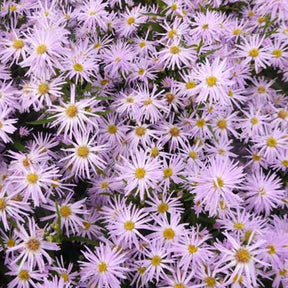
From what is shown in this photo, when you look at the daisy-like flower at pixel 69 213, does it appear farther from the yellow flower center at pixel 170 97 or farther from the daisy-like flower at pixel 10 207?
the yellow flower center at pixel 170 97

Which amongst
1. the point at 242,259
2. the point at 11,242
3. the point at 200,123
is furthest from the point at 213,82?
the point at 11,242

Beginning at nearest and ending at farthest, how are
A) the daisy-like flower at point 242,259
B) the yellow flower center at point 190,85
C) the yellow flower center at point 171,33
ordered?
the daisy-like flower at point 242,259, the yellow flower center at point 190,85, the yellow flower center at point 171,33

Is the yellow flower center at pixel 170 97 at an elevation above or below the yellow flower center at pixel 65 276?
above

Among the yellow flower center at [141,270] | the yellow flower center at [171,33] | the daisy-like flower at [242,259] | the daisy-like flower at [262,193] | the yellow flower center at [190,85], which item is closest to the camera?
the daisy-like flower at [242,259]

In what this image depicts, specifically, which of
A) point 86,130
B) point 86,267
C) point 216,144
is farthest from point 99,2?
point 86,267

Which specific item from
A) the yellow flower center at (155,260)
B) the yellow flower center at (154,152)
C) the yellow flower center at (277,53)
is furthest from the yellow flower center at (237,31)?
the yellow flower center at (155,260)

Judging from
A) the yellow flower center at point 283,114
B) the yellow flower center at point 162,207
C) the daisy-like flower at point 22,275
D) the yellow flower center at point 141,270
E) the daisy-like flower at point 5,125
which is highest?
the yellow flower center at point 283,114

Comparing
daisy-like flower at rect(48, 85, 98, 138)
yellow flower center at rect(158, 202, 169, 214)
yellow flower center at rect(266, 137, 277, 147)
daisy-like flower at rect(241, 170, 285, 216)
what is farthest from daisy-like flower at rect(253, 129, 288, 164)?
daisy-like flower at rect(48, 85, 98, 138)

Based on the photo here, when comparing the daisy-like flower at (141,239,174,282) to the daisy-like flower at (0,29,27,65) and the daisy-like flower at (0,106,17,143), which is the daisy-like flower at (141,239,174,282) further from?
the daisy-like flower at (0,29,27,65)
